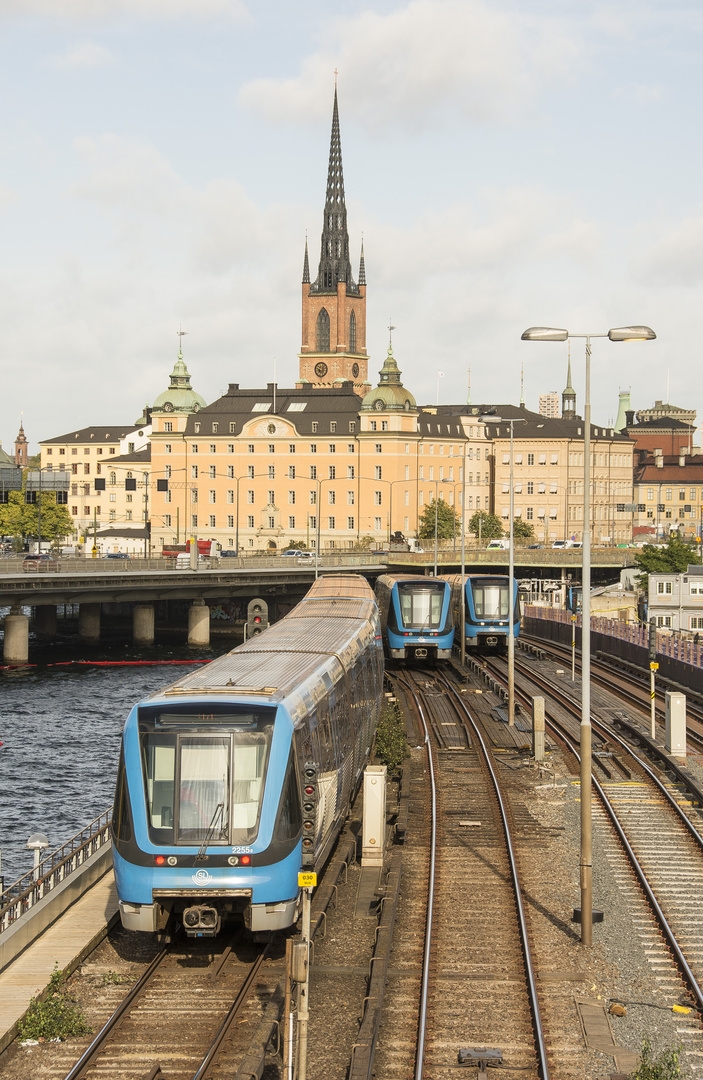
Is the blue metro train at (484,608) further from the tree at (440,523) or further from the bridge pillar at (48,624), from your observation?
the tree at (440,523)

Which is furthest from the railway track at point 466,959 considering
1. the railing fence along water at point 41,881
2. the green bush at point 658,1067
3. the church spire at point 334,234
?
the church spire at point 334,234

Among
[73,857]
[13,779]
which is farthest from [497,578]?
[73,857]

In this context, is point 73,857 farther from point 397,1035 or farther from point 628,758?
point 628,758

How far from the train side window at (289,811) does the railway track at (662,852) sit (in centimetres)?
551

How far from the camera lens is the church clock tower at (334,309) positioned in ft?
611

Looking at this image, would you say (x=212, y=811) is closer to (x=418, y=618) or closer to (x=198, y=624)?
(x=418, y=618)

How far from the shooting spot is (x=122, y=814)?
1664 centimetres

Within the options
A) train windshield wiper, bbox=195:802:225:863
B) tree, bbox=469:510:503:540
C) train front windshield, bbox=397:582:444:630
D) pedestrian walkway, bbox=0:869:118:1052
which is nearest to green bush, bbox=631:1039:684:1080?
train windshield wiper, bbox=195:802:225:863

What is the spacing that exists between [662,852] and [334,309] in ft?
554

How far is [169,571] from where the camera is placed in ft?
296

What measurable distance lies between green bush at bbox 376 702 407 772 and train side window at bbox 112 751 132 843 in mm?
14426

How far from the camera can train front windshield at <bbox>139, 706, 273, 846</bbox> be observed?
16344mm

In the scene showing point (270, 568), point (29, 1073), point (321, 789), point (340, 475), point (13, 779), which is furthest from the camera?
point (340, 475)

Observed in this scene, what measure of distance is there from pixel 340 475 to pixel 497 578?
339 feet
